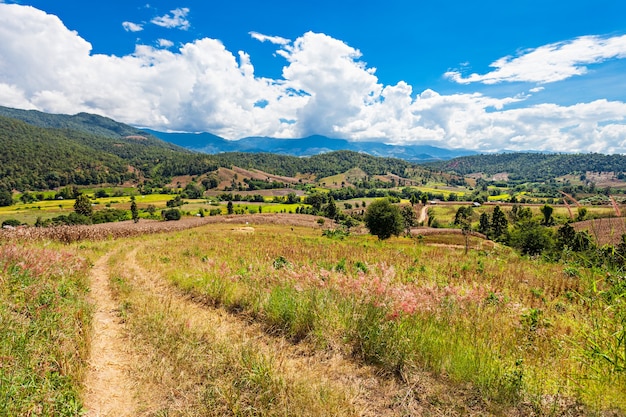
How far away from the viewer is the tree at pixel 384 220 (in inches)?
2242

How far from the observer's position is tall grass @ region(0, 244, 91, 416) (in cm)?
Result: 399

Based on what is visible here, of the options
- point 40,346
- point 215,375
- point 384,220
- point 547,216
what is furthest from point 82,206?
point 547,216

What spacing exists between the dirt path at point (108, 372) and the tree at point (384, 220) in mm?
52238

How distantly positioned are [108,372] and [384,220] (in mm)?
54451

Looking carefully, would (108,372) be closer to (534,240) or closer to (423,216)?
(534,240)

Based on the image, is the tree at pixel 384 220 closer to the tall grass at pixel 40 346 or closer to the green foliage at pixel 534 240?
the green foliage at pixel 534 240

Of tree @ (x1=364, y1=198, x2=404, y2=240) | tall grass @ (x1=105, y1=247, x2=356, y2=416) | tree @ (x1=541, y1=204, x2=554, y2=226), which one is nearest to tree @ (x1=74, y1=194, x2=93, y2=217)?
tree @ (x1=364, y1=198, x2=404, y2=240)

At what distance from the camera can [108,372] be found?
5414 mm

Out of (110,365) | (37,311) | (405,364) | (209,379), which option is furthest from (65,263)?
(405,364)

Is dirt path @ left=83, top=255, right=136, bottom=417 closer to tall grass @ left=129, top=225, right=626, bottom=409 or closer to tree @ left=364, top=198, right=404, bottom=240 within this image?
tall grass @ left=129, top=225, right=626, bottom=409

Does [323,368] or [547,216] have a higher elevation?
[323,368]

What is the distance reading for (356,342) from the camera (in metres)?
5.73

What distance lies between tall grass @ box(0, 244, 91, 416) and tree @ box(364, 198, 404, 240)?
52824mm

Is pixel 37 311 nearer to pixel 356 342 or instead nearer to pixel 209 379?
pixel 209 379
